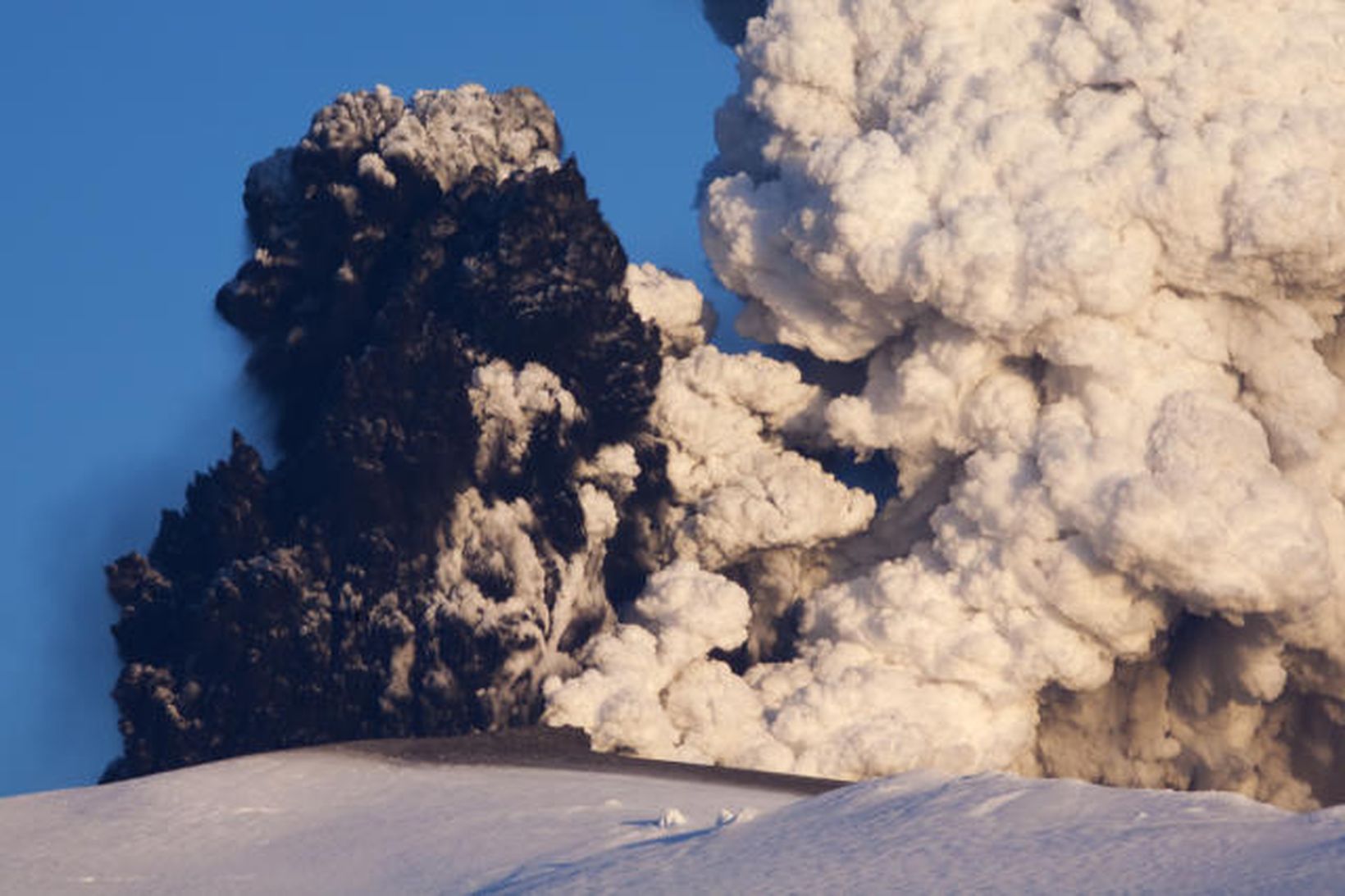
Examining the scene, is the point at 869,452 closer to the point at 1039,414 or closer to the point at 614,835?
the point at 1039,414

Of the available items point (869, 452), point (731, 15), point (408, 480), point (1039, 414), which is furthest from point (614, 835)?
point (731, 15)

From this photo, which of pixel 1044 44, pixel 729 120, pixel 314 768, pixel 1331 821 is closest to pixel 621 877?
pixel 1331 821

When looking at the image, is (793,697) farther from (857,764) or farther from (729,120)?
(729,120)

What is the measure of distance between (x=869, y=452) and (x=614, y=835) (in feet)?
15.7

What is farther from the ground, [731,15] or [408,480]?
[731,15]

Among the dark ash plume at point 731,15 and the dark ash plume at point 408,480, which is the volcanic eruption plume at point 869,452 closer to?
the dark ash plume at point 408,480

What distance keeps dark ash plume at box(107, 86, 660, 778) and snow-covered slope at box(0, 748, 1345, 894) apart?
4.37 feet

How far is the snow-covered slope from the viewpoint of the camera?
18.3 ft

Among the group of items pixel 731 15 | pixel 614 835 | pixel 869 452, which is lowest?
pixel 614 835

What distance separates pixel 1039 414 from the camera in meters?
10.5

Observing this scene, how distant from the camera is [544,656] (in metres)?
10.4

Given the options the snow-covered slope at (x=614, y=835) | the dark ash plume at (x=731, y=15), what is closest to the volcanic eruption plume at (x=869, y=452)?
the snow-covered slope at (x=614, y=835)

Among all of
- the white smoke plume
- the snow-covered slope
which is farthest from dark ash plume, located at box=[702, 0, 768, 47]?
the snow-covered slope

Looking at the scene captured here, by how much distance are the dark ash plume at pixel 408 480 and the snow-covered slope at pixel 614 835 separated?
1.33 metres
